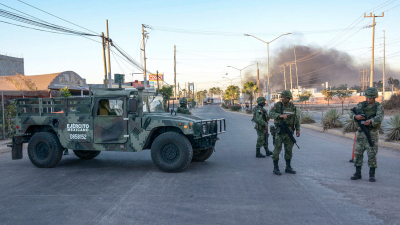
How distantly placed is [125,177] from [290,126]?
3681 mm

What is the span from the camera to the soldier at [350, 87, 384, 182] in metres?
5.68

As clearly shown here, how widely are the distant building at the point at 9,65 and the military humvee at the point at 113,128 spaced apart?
3361cm

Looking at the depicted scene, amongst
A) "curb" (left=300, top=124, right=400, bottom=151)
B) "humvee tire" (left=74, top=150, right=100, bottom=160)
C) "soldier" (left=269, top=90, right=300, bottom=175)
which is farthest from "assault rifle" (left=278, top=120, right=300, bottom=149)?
"curb" (left=300, top=124, right=400, bottom=151)

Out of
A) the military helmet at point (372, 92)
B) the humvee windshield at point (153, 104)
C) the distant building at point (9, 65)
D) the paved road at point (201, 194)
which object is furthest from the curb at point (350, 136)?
the distant building at point (9, 65)

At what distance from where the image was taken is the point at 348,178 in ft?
19.8

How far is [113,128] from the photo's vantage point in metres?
6.91

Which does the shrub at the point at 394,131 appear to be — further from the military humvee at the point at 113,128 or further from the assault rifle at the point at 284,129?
the military humvee at the point at 113,128

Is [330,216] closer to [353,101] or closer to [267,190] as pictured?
[267,190]

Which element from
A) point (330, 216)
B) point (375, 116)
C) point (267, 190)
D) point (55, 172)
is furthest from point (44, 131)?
point (375, 116)

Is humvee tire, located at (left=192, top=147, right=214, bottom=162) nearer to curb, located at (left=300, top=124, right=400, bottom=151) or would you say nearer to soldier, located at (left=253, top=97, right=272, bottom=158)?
soldier, located at (left=253, top=97, right=272, bottom=158)

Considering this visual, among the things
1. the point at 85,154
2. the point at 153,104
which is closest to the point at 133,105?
the point at 153,104

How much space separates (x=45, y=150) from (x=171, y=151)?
3.38 metres

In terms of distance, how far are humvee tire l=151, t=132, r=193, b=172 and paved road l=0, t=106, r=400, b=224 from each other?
22 centimetres

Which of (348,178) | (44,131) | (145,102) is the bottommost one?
(348,178)
